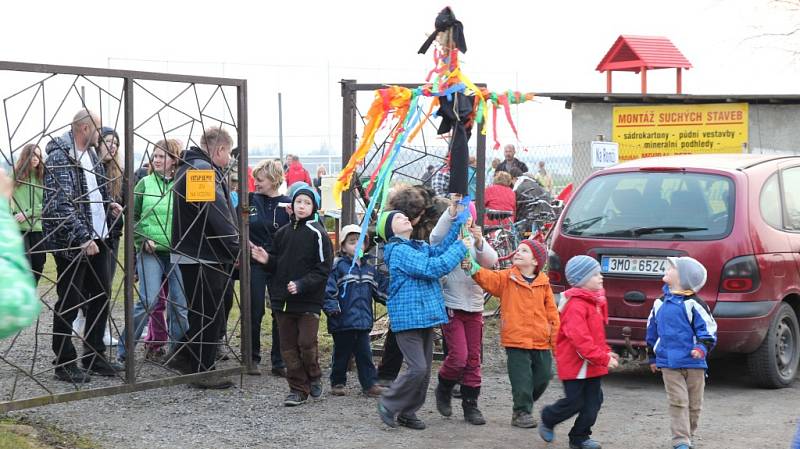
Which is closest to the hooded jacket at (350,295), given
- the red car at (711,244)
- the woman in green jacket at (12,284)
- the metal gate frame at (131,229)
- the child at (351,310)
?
the child at (351,310)

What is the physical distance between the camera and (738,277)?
7.52 metres

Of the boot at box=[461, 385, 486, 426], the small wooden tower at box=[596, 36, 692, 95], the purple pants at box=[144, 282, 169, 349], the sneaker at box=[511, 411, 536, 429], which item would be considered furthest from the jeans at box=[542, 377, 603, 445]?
the small wooden tower at box=[596, 36, 692, 95]

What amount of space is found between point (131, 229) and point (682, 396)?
144 inches

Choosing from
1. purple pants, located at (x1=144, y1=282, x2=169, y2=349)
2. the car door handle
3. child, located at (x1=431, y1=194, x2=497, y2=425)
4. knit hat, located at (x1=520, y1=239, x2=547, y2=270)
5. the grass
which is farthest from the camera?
purple pants, located at (x1=144, y1=282, x2=169, y2=349)

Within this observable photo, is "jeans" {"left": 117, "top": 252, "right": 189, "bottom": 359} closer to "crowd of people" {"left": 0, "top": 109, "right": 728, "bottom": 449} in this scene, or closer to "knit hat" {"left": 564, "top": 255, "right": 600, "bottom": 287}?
"crowd of people" {"left": 0, "top": 109, "right": 728, "bottom": 449}

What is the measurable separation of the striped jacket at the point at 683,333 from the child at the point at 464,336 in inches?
47.5

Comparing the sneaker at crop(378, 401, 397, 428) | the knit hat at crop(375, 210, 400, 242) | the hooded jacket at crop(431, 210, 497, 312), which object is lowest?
the sneaker at crop(378, 401, 397, 428)

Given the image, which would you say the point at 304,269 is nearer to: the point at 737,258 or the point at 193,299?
the point at 193,299

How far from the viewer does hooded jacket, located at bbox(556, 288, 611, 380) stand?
607 centimetres

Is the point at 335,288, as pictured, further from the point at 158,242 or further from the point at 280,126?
the point at 280,126

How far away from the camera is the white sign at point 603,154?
14934mm

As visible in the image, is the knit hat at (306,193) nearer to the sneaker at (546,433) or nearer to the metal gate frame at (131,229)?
the metal gate frame at (131,229)

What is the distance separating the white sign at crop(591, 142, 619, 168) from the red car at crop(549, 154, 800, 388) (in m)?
6.55

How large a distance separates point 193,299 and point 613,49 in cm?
1539
